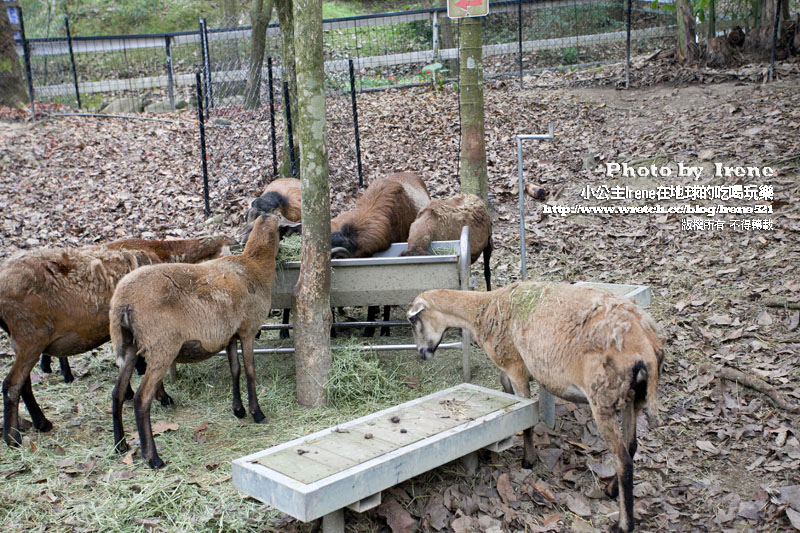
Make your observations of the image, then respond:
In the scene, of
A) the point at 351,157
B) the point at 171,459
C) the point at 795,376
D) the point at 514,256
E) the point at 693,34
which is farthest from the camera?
the point at 693,34

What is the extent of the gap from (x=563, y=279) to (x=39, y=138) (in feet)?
31.1

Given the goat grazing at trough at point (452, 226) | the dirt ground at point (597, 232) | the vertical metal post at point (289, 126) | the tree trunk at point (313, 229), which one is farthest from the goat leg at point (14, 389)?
the vertical metal post at point (289, 126)

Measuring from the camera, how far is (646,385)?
3998mm

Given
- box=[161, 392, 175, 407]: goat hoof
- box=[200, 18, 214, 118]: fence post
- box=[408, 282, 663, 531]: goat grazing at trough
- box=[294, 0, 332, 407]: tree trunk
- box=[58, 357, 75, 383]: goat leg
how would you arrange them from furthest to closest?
1. box=[200, 18, 214, 118]: fence post
2. box=[58, 357, 75, 383]: goat leg
3. box=[161, 392, 175, 407]: goat hoof
4. box=[294, 0, 332, 407]: tree trunk
5. box=[408, 282, 663, 531]: goat grazing at trough

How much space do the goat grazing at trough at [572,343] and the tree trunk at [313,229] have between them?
0.84 metres

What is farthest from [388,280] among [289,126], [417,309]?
[289,126]

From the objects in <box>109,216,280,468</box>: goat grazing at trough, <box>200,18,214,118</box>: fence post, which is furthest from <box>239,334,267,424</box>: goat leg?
<box>200,18,214,118</box>: fence post

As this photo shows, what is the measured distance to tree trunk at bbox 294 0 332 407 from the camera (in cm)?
534

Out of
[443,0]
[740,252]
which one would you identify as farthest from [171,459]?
[443,0]

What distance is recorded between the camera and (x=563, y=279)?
760 cm

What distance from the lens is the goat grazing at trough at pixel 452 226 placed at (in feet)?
21.9

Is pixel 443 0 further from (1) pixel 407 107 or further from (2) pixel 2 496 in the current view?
(2) pixel 2 496

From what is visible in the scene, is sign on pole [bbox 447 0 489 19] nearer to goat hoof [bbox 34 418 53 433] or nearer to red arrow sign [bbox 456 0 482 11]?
red arrow sign [bbox 456 0 482 11]

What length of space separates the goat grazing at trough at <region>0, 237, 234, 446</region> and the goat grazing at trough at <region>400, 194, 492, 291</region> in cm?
243
